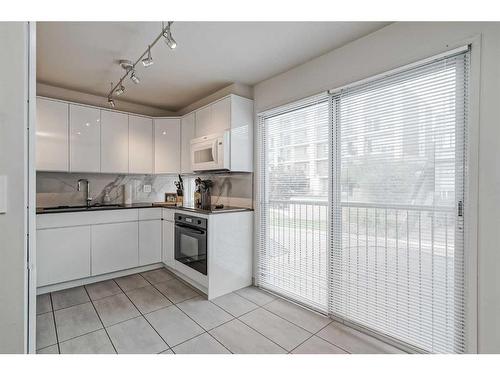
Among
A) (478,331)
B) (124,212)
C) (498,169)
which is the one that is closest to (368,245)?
(478,331)

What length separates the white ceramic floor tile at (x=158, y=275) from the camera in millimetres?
3215

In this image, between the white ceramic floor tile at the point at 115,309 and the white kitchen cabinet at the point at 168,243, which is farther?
the white kitchen cabinet at the point at 168,243

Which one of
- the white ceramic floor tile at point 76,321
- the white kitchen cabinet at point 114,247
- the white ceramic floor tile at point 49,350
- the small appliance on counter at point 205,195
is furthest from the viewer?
the small appliance on counter at point 205,195

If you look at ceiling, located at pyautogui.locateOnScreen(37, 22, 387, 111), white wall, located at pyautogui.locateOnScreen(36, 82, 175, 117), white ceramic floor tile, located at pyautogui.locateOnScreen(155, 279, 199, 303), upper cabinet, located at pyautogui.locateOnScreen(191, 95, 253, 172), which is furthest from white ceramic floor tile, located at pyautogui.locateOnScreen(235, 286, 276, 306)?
white wall, located at pyautogui.locateOnScreen(36, 82, 175, 117)

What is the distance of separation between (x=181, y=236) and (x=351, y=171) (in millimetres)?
2092

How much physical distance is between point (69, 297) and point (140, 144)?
2075 mm

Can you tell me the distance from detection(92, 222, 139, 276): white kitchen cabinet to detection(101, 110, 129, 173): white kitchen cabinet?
2.67 feet

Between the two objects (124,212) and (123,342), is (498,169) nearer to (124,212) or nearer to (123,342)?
(123,342)

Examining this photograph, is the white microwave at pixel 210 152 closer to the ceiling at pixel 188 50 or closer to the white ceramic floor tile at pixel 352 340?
the ceiling at pixel 188 50

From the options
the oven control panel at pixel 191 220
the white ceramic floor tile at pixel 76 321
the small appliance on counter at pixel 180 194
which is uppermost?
the small appliance on counter at pixel 180 194

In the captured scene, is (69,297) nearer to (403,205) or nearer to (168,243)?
(168,243)

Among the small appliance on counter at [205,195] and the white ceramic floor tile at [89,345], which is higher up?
the small appliance on counter at [205,195]

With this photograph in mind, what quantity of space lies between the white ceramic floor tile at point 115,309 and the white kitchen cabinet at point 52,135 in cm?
167

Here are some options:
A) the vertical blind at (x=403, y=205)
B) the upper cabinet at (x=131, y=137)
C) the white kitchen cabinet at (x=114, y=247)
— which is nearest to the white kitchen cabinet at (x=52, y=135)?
the upper cabinet at (x=131, y=137)
